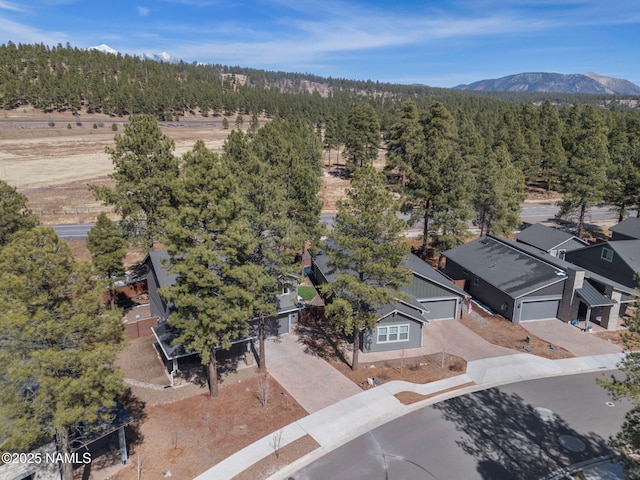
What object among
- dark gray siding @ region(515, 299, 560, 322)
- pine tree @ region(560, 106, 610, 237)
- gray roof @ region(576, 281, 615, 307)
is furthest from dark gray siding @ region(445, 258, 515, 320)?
pine tree @ region(560, 106, 610, 237)

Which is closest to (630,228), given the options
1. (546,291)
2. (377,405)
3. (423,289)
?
(546,291)

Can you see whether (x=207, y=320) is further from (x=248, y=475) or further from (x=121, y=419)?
(x=248, y=475)

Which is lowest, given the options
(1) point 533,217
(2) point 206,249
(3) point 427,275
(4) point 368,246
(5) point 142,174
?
(1) point 533,217

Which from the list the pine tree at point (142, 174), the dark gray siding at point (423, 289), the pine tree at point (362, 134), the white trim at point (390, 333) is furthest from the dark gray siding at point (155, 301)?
the pine tree at point (362, 134)

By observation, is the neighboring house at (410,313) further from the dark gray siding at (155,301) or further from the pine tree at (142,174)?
the pine tree at (142,174)

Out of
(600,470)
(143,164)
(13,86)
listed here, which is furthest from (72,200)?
(13,86)

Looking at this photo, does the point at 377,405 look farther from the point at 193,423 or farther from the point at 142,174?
the point at 142,174

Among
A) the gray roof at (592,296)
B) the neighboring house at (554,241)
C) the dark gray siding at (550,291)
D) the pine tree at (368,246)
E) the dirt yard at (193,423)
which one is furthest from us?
the neighboring house at (554,241)
